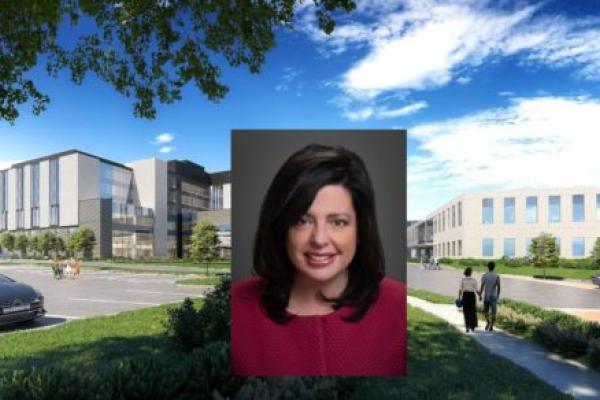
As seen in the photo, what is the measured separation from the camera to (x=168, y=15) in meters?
8.09

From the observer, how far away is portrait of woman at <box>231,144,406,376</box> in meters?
4.59

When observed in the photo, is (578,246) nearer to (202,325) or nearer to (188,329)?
(202,325)

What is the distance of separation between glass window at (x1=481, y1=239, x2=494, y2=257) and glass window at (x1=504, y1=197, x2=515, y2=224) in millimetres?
3601

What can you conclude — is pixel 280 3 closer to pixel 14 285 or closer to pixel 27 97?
pixel 27 97

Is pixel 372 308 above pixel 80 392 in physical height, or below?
above

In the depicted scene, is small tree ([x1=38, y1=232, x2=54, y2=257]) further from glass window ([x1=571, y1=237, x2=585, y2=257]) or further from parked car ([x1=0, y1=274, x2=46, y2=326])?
glass window ([x1=571, y1=237, x2=585, y2=257])

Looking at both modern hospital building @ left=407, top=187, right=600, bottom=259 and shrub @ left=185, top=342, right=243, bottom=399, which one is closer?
shrub @ left=185, top=342, right=243, bottom=399

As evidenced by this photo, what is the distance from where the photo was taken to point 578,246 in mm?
66125

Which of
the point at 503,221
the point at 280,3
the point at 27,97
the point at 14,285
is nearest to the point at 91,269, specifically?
the point at 14,285

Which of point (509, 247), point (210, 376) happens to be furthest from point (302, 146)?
point (509, 247)

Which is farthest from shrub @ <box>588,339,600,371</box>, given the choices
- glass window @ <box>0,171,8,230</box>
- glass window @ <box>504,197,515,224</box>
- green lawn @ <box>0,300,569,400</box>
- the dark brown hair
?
glass window @ <box>504,197,515,224</box>

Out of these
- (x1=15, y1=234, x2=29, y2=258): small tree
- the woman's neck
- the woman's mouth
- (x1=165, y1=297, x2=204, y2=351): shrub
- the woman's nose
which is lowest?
(x1=15, y1=234, x2=29, y2=258): small tree

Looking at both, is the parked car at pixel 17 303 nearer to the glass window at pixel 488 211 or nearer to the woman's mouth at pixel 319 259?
the woman's mouth at pixel 319 259

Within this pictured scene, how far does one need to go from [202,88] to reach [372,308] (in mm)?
5754
